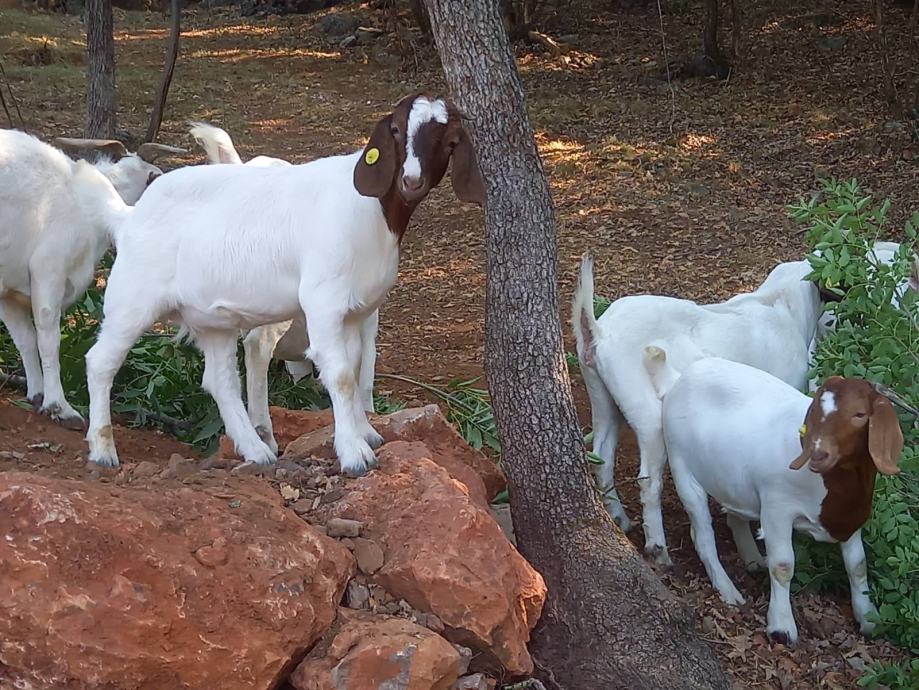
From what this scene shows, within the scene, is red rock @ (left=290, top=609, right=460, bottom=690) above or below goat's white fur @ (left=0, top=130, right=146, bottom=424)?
below

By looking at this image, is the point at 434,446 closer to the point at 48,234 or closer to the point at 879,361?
the point at 879,361

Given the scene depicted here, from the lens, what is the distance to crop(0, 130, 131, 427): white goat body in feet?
17.4

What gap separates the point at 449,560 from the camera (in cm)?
358

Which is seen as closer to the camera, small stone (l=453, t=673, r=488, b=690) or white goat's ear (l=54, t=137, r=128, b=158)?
small stone (l=453, t=673, r=488, b=690)

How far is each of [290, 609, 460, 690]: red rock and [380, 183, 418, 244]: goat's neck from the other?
137cm

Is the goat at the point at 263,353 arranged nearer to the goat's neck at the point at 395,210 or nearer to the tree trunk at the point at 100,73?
the goat's neck at the point at 395,210

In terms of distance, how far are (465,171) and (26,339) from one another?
9.51 ft

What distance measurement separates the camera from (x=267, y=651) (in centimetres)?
317

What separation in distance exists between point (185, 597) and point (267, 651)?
27 centimetres

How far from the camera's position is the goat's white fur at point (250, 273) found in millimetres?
3977

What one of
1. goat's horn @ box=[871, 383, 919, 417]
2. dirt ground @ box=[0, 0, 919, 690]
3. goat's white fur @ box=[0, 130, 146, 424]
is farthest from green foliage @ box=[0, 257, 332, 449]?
goat's horn @ box=[871, 383, 919, 417]

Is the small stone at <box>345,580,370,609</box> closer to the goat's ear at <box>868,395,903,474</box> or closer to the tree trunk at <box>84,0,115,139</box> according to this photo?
the goat's ear at <box>868,395,903,474</box>

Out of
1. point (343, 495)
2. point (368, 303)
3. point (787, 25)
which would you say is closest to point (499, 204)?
point (368, 303)

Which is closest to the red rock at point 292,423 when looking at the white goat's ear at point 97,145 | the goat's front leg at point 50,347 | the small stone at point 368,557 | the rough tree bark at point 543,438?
the goat's front leg at point 50,347
